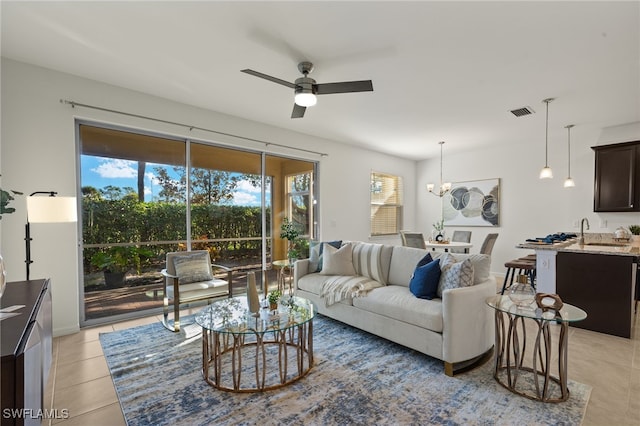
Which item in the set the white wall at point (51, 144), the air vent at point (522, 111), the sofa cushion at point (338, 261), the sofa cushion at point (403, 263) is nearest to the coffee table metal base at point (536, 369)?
the sofa cushion at point (403, 263)

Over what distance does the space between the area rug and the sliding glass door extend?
46.9 inches

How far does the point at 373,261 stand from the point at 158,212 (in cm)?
287

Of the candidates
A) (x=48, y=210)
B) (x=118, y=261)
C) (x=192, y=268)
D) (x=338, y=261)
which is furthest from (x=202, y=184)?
(x=338, y=261)

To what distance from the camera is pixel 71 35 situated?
254 centimetres

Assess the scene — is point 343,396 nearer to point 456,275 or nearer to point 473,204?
point 456,275

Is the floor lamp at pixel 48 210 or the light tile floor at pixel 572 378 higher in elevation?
the floor lamp at pixel 48 210

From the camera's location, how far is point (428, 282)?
2779 mm

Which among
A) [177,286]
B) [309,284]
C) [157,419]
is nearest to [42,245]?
[177,286]

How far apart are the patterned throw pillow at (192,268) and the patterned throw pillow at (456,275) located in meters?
2.74

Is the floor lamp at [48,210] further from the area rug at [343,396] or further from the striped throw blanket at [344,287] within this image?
the striped throw blanket at [344,287]

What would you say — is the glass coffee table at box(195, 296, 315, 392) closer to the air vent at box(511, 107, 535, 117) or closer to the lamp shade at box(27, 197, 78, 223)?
the lamp shade at box(27, 197, 78, 223)

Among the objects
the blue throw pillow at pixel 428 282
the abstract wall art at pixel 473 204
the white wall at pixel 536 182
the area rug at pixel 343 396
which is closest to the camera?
the area rug at pixel 343 396

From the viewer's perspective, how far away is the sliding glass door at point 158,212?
11.7 ft

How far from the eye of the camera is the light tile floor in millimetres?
1941
